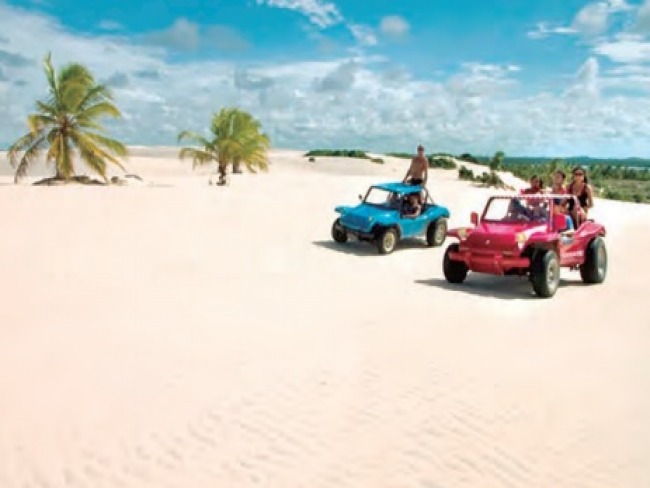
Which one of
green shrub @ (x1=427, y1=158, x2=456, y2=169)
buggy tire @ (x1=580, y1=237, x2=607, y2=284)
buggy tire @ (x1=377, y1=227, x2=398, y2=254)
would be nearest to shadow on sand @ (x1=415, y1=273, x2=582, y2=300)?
buggy tire @ (x1=580, y1=237, x2=607, y2=284)

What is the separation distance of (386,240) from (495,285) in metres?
3.38

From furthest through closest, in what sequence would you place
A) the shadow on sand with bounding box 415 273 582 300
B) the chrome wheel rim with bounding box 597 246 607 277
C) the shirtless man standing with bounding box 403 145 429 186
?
the shirtless man standing with bounding box 403 145 429 186 < the chrome wheel rim with bounding box 597 246 607 277 < the shadow on sand with bounding box 415 273 582 300

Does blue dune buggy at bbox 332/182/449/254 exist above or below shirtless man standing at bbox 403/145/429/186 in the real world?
below

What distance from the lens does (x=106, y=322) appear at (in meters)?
8.61

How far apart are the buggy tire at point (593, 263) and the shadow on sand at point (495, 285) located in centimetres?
22

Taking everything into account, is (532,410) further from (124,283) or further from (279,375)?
(124,283)

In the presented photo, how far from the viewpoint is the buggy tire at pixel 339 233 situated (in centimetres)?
1585

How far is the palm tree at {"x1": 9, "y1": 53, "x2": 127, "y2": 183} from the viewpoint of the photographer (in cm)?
2473

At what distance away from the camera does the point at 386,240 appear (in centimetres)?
1474

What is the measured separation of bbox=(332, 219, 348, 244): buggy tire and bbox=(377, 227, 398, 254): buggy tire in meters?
1.29

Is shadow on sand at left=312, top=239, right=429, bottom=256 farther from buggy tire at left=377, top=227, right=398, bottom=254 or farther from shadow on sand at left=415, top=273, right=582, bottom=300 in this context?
→ shadow on sand at left=415, top=273, right=582, bottom=300

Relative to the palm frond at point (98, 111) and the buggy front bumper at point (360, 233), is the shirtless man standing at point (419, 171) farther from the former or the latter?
the palm frond at point (98, 111)

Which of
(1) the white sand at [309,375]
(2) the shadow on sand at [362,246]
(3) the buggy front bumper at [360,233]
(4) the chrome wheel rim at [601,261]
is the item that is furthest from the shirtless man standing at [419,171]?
(4) the chrome wheel rim at [601,261]

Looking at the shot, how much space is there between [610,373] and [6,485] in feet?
18.4
